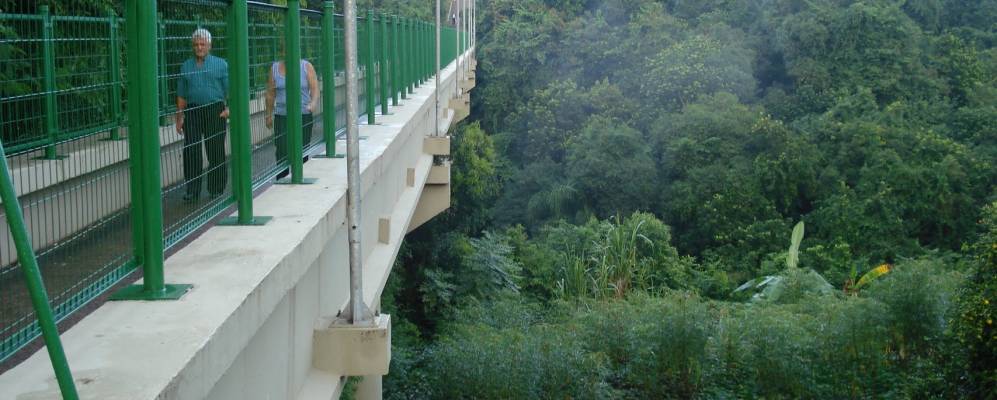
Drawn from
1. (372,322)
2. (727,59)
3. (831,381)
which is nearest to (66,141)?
(372,322)

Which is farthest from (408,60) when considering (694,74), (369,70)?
(694,74)

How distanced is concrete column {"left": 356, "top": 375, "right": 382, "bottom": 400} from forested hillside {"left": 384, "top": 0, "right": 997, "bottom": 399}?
3475 mm

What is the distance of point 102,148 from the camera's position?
13.5ft

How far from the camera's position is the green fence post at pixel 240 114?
16.8 ft

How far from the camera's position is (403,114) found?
11.8 m

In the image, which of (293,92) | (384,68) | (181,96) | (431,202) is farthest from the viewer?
(431,202)

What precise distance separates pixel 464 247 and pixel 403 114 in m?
12.3

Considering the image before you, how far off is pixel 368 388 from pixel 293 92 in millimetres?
6120

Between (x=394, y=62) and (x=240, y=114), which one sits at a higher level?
(x=394, y=62)

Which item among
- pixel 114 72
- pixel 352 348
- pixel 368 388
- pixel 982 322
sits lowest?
pixel 368 388

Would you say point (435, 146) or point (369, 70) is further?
point (435, 146)

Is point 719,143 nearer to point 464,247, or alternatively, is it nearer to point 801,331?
point 464,247

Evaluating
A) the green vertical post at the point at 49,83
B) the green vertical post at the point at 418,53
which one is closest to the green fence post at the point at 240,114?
the green vertical post at the point at 49,83

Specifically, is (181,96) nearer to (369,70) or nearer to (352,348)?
(352,348)
